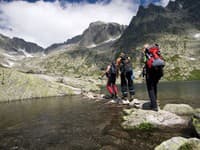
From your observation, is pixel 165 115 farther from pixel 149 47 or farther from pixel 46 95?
pixel 46 95

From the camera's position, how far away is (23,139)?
10.9m

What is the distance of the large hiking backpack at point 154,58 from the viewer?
41.7 feet

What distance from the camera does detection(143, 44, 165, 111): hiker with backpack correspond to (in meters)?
12.8

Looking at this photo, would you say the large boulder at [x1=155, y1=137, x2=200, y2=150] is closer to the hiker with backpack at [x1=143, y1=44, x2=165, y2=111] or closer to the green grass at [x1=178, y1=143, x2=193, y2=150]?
the green grass at [x1=178, y1=143, x2=193, y2=150]

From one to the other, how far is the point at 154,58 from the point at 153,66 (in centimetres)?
50

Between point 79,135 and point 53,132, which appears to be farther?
point 53,132

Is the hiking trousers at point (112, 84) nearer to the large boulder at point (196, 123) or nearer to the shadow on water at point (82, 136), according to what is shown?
the shadow on water at point (82, 136)

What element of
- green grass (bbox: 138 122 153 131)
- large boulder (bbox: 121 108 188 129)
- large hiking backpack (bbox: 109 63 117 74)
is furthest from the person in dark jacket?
large hiking backpack (bbox: 109 63 117 74)

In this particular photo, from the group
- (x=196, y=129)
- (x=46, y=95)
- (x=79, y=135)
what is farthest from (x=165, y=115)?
(x=46, y=95)

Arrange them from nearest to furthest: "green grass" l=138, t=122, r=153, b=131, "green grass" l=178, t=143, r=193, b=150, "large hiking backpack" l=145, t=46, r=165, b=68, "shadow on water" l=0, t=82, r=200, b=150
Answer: "green grass" l=178, t=143, r=193, b=150 → "shadow on water" l=0, t=82, r=200, b=150 → "green grass" l=138, t=122, r=153, b=131 → "large hiking backpack" l=145, t=46, r=165, b=68

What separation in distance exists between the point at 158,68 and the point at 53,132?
7406 mm

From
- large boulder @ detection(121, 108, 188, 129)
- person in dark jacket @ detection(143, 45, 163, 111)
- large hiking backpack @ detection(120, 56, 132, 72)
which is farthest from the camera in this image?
large hiking backpack @ detection(120, 56, 132, 72)

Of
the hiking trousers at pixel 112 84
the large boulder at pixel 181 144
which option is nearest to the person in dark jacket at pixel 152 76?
the large boulder at pixel 181 144

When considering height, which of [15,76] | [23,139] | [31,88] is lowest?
[23,139]
